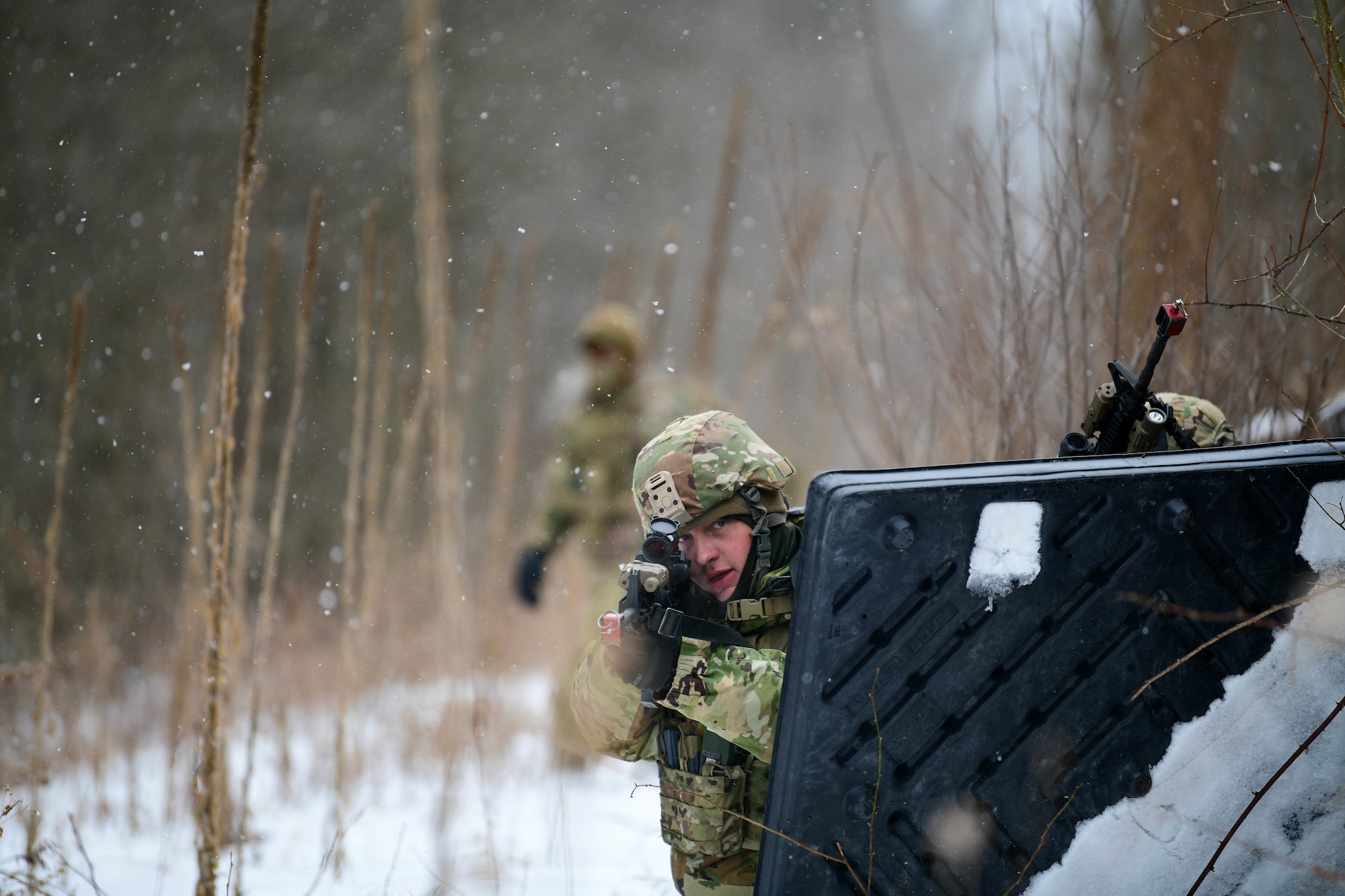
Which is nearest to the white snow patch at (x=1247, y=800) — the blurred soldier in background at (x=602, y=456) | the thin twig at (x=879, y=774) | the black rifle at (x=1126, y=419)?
the thin twig at (x=879, y=774)

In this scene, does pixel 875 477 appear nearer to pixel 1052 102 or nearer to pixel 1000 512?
pixel 1000 512

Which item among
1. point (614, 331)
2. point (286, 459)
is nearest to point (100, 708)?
point (286, 459)

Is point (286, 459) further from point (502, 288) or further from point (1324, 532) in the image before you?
point (502, 288)

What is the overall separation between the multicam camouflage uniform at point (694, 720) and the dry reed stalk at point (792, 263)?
902 mm

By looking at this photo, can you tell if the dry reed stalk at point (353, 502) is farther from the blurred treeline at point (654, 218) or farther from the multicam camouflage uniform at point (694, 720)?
the multicam camouflage uniform at point (694, 720)

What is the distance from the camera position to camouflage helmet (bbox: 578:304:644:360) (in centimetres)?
354

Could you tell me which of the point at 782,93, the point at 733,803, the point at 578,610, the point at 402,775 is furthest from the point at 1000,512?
the point at 782,93

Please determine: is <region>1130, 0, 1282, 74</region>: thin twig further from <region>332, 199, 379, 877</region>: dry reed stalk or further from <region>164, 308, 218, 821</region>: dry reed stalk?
<region>164, 308, 218, 821</region>: dry reed stalk

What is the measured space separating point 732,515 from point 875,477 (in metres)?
0.53

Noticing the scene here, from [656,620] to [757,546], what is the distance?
295 mm

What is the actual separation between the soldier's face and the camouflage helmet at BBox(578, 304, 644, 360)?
2069 mm

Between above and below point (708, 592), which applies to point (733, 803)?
below

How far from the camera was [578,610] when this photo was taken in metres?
3.57

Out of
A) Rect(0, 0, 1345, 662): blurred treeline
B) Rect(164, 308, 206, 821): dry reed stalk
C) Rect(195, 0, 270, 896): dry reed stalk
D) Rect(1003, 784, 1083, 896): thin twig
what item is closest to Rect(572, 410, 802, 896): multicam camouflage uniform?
Rect(1003, 784, 1083, 896): thin twig
